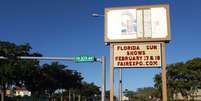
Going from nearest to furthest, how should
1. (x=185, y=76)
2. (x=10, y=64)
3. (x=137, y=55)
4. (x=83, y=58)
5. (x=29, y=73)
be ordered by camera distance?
(x=137, y=55)
(x=83, y=58)
(x=10, y=64)
(x=29, y=73)
(x=185, y=76)

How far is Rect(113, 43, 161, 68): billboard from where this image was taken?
2028 cm

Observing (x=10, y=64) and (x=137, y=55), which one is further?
(x=10, y=64)

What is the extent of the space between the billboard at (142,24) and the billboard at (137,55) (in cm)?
31

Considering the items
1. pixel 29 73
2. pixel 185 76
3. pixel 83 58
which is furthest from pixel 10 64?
pixel 185 76

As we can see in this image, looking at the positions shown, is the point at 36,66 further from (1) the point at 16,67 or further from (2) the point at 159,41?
(2) the point at 159,41

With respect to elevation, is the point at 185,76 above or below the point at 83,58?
below

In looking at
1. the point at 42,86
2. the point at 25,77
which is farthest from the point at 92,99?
the point at 25,77

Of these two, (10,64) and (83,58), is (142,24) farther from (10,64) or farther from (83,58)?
(10,64)

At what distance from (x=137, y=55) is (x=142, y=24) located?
1.53 m

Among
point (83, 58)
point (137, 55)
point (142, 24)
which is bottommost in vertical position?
point (137, 55)

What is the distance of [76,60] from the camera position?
3475 cm

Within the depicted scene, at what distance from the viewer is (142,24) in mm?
20562

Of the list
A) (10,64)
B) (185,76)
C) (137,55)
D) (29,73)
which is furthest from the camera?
(185,76)

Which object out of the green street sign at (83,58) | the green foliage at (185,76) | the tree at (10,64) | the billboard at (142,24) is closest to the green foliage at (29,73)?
the tree at (10,64)
